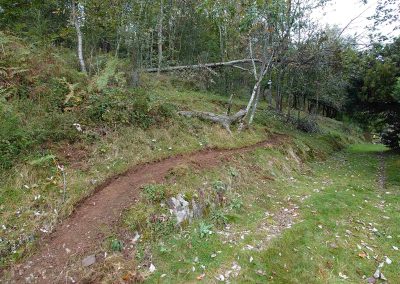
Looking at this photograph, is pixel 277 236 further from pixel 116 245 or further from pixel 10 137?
pixel 10 137

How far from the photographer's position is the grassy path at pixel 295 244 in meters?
6.01

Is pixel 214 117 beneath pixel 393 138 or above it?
above

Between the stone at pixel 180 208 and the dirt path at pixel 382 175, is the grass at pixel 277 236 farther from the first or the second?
the dirt path at pixel 382 175

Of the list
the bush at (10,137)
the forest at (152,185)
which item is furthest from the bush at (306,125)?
the bush at (10,137)

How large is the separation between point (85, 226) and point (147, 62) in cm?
1681

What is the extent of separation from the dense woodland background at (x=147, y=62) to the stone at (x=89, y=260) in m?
3.20

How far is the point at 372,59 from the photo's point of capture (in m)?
19.7

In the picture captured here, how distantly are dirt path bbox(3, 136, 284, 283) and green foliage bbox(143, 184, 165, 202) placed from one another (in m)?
0.25

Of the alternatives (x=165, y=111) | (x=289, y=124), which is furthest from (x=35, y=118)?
(x=289, y=124)

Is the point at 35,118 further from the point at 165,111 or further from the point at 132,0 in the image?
the point at 132,0

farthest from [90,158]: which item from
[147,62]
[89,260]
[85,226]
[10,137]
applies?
[147,62]

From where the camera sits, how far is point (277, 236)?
7.34 meters

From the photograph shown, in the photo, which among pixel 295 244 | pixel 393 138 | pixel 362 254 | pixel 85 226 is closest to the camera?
pixel 85 226

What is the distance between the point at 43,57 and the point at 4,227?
280 inches
